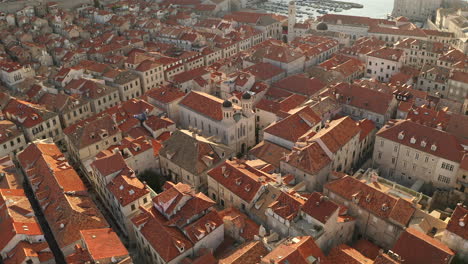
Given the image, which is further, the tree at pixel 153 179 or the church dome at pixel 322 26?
the church dome at pixel 322 26

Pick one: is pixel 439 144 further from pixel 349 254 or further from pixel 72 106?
pixel 72 106

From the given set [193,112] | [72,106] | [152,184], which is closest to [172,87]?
[193,112]

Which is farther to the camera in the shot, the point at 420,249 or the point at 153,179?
the point at 153,179

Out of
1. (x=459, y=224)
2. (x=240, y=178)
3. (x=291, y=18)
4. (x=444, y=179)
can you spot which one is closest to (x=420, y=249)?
(x=459, y=224)

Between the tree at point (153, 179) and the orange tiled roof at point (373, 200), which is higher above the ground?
the orange tiled roof at point (373, 200)

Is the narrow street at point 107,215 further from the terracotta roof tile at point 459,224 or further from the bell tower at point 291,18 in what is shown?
the bell tower at point 291,18

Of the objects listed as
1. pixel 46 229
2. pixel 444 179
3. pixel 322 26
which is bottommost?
pixel 46 229

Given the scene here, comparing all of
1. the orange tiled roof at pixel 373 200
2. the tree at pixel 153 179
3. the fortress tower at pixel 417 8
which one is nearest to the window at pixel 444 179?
the orange tiled roof at pixel 373 200

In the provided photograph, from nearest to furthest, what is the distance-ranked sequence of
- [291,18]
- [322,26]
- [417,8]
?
[291,18]
[322,26]
[417,8]

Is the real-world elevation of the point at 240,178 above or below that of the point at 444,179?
above

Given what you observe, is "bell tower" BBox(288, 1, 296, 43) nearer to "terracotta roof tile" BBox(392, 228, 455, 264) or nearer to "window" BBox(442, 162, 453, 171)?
"window" BBox(442, 162, 453, 171)

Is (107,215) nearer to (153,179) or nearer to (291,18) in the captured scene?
(153,179)
